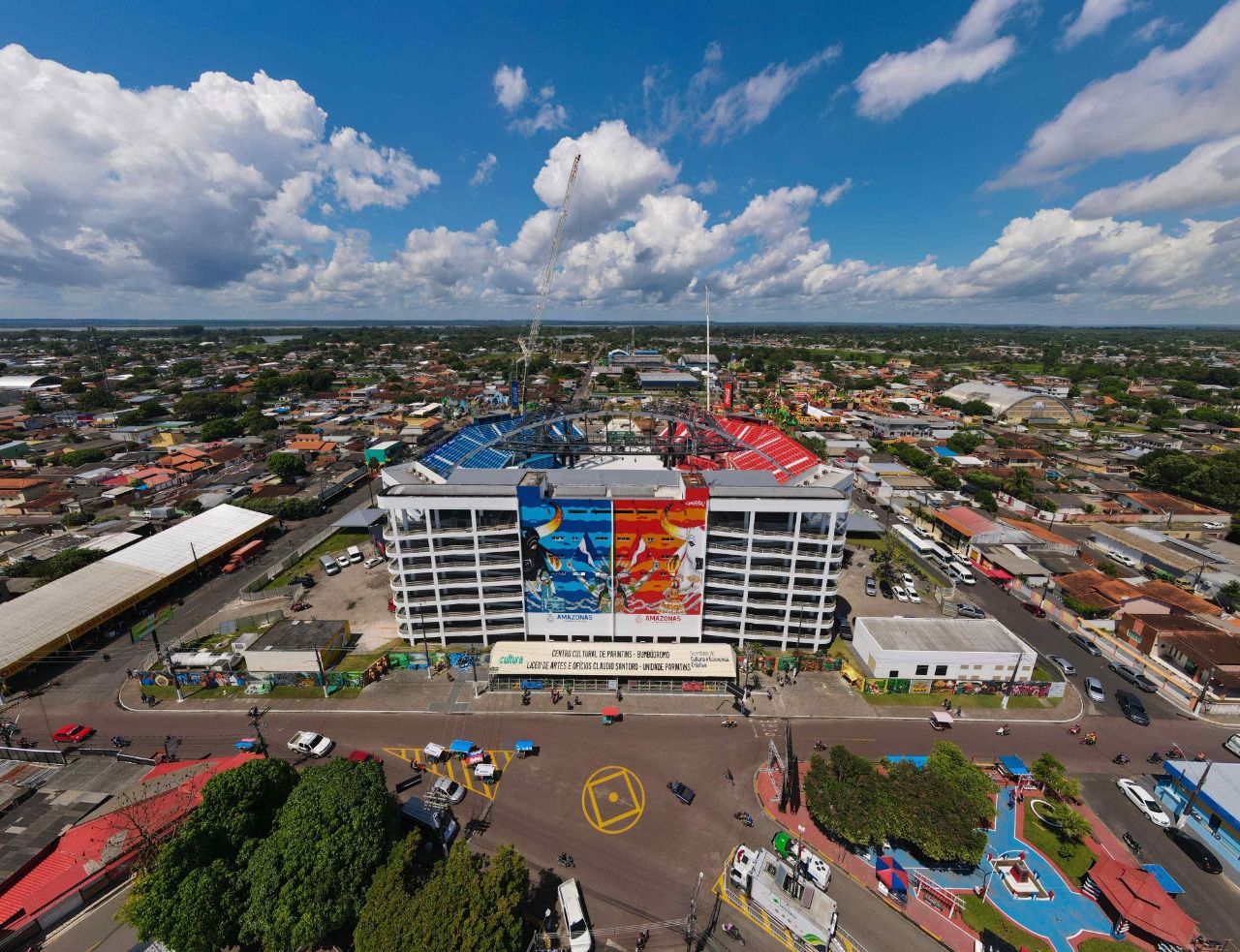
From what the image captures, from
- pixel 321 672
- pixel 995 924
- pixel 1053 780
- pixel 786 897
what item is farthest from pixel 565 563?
pixel 1053 780

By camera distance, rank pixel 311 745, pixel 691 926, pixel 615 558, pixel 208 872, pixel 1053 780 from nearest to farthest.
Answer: pixel 208 872 < pixel 691 926 < pixel 1053 780 < pixel 311 745 < pixel 615 558

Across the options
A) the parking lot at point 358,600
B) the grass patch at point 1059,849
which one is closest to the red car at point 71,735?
the parking lot at point 358,600

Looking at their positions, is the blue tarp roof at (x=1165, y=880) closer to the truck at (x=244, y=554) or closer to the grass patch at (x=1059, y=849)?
the grass patch at (x=1059, y=849)

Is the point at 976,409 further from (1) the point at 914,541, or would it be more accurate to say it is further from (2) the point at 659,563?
(2) the point at 659,563

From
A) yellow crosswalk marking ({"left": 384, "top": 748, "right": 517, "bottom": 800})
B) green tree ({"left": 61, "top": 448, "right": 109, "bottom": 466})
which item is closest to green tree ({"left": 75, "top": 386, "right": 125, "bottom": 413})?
green tree ({"left": 61, "top": 448, "right": 109, "bottom": 466})

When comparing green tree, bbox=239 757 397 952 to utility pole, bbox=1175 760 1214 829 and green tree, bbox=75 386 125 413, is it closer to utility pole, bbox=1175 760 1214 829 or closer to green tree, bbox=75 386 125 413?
utility pole, bbox=1175 760 1214 829

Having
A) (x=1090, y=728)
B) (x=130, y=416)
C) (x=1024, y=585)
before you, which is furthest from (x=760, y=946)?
(x=130, y=416)
